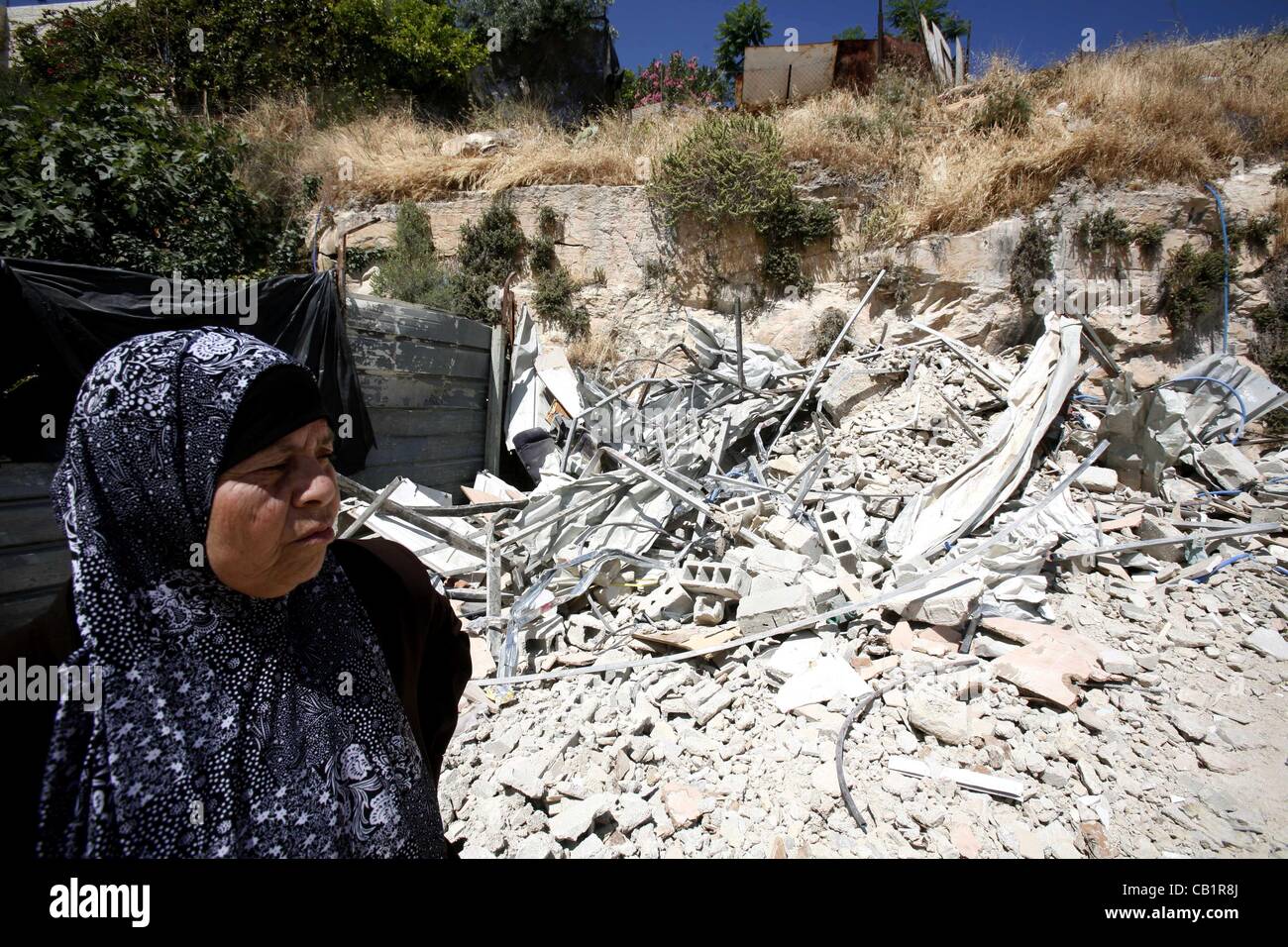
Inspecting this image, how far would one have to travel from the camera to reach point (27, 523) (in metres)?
3.34

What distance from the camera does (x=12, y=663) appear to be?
89 centimetres

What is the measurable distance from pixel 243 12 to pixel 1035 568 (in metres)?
15.7

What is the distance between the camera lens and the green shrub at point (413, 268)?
878cm

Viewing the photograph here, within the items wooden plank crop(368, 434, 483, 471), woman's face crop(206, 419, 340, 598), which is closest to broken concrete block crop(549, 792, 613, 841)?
woman's face crop(206, 419, 340, 598)

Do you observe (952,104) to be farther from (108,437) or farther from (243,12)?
(243,12)

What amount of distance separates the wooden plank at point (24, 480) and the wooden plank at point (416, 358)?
2305mm

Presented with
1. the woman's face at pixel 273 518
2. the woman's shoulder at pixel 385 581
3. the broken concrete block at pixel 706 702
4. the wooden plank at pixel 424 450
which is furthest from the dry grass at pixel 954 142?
the woman's face at pixel 273 518

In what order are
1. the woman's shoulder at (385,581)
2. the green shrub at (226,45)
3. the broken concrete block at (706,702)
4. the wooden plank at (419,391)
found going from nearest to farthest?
the woman's shoulder at (385,581)
the broken concrete block at (706,702)
the wooden plank at (419,391)
the green shrub at (226,45)

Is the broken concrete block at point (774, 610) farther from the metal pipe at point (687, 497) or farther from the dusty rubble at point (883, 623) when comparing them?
the metal pipe at point (687, 497)

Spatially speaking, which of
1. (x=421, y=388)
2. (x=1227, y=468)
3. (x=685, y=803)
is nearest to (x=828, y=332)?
(x=1227, y=468)

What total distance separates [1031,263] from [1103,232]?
0.86 m

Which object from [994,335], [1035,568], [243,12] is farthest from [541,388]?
[243,12]

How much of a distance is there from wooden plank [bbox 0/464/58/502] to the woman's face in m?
3.50

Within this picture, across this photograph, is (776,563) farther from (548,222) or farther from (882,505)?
(548,222)
